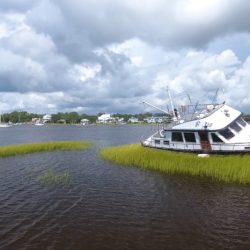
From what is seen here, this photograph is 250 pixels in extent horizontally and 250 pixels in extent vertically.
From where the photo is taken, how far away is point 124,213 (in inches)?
939

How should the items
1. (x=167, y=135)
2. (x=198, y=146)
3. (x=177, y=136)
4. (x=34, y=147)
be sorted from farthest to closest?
1. (x=34, y=147)
2. (x=167, y=135)
3. (x=177, y=136)
4. (x=198, y=146)

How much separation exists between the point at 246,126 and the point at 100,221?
72.4 ft

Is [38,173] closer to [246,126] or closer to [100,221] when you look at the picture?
[100,221]

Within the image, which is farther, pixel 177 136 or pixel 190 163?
pixel 177 136

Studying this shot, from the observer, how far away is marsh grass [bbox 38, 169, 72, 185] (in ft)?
110

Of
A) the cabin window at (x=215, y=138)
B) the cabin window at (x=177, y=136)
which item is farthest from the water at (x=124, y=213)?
the cabin window at (x=215, y=138)

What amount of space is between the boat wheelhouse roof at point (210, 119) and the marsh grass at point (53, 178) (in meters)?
12.3

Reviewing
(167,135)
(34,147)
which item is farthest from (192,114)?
(34,147)

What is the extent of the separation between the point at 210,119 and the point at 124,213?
666 inches

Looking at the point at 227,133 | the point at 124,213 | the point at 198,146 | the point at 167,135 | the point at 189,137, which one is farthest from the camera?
the point at 167,135

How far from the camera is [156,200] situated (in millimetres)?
26891

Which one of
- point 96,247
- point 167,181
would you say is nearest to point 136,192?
point 167,181

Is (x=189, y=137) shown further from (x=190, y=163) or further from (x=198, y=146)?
(x=190, y=163)

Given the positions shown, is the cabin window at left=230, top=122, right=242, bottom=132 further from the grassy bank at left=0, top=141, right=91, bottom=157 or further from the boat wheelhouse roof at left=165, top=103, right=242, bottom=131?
the grassy bank at left=0, top=141, right=91, bottom=157
